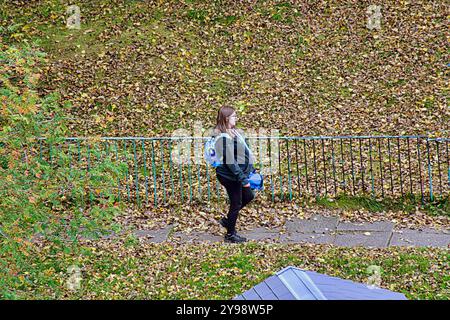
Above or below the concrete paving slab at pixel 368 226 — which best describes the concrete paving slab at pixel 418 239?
below

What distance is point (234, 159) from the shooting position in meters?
10.3

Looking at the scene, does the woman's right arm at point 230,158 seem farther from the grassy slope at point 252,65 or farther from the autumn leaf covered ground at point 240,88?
the grassy slope at point 252,65

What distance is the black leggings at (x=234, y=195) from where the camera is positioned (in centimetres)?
1062

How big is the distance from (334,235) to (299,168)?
2.14 metres

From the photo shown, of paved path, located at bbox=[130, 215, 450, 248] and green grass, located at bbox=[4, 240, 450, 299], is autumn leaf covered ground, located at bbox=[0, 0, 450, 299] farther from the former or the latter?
paved path, located at bbox=[130, 215, 450, 248]

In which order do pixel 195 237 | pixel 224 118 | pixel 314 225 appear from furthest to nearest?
pixel 314 225
pixel 195 237
pixel 224 118

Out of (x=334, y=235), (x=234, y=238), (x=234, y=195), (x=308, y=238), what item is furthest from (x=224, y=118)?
(x=334, y=235)

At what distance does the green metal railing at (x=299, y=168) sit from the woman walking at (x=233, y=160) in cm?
211

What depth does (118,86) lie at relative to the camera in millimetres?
16031

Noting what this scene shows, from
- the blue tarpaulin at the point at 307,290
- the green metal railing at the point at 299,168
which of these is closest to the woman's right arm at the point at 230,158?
the green metal railing at the point at 299,168

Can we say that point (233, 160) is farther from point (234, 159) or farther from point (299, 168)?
point (299, 168)

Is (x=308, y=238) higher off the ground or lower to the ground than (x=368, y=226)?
lower
